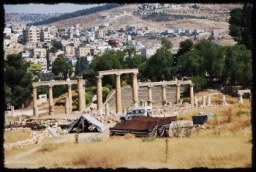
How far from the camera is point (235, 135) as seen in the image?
18.4 meters

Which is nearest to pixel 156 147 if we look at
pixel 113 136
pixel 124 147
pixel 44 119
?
pixel 124 147

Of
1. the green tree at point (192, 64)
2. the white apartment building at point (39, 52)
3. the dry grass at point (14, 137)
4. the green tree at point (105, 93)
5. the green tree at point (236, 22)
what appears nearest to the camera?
the dry grass at point (14, 137)

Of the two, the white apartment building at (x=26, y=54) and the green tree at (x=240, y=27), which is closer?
the green tree at (x=240, y=27)

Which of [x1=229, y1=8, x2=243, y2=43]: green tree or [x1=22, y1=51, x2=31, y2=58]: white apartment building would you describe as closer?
[x1=229, y1=8, x2=243, y2=43]: green tree

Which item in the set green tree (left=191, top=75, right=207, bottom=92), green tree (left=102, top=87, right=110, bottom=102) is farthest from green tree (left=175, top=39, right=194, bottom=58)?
green tree (left=102, top=87, right=110, bottom=102)

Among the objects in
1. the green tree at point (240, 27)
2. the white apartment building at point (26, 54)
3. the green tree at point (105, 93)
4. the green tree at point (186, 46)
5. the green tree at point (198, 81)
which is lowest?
the green tree at point (105, 93)

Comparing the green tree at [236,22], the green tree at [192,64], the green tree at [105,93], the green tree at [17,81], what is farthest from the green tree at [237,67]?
the green tree at [17,81]

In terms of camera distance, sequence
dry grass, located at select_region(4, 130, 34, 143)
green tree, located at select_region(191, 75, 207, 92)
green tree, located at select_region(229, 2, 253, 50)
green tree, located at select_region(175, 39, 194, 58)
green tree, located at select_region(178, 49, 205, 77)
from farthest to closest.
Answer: green tree, located at select_region(229, 2, 253, 50) < green tree, located at select_region(175, 39, 194, 58) < green tree, located at select_region(178, 49, 205, 77) < green tree, located at select_region(191, 75, 207, 92) < dry grass, located at select_region(4, 130, 34, 143)

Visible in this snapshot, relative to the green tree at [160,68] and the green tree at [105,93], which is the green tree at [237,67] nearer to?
the green tree at [160,68]

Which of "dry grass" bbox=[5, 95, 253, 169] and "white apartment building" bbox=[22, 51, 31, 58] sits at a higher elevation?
"dry grass" bbox=[5, 95, 253, 169]

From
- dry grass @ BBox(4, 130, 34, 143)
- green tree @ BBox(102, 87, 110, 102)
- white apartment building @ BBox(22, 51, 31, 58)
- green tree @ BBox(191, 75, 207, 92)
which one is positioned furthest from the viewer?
white apartment building @ BBox(22, 51, 31, 58)

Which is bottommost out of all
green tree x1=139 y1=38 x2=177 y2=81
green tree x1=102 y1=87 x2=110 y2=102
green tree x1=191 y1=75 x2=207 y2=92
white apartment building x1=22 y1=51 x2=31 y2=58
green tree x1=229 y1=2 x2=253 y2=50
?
green tree x1=102 y1=87 x2=110 y2=102

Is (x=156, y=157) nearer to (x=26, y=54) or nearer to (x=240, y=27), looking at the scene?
(x=240, y=27)

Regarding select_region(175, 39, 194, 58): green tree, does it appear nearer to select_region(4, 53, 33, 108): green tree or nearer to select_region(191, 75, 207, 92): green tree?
select_region(191, 75, 207, 92): green tree
